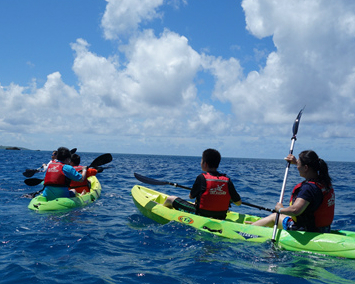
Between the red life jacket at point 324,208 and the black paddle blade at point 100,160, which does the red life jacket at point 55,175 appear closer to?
the black paddle blade at point 100,160

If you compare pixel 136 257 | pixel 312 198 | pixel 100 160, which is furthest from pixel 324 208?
pixel 100 160

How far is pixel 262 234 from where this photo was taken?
5.21 m

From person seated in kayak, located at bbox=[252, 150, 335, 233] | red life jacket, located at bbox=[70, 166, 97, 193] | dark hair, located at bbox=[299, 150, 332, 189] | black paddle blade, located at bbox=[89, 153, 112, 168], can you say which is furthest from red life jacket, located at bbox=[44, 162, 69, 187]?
dark hair, located at bbox=[299, 150, 332, 189]

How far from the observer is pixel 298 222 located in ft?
16.7

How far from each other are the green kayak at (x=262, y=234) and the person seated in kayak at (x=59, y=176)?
2251 millimetres

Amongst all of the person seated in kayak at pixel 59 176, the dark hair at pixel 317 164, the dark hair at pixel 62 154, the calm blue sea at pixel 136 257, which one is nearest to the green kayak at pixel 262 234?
the calm blue sea at pixel 136 257

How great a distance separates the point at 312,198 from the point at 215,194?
172 centimetres

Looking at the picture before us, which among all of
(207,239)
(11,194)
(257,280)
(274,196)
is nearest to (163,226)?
(207,239)

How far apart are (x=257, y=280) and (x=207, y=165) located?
8.09ft

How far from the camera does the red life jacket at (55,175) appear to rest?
745 centimetres

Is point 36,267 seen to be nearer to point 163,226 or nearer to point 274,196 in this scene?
point 163,226

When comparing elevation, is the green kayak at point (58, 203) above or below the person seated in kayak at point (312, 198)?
below

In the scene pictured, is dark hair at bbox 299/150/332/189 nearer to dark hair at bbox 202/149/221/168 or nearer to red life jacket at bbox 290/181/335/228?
red life jacket at bbox 290/181/335/228

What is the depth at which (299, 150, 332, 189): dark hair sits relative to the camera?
15.4 ft
